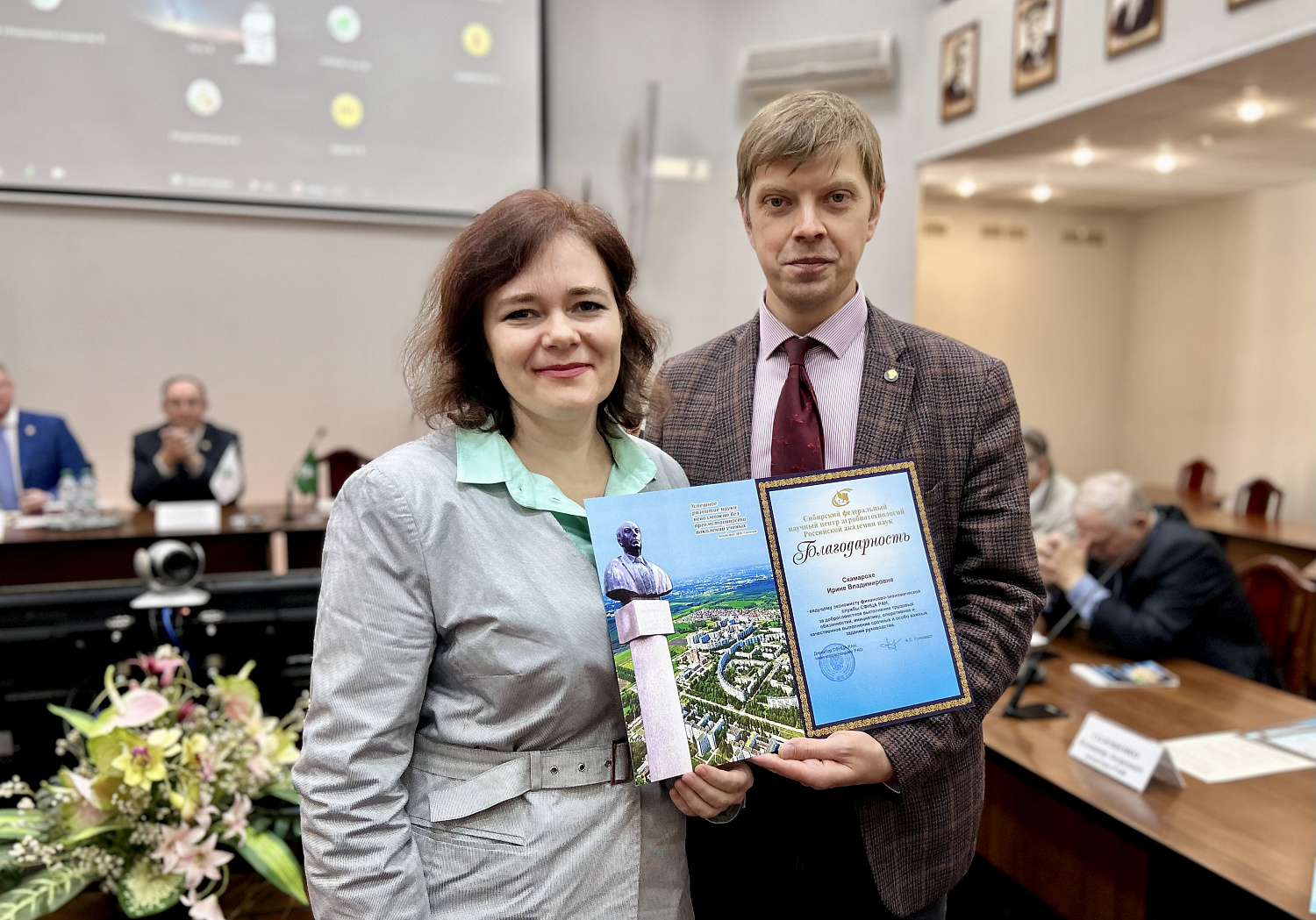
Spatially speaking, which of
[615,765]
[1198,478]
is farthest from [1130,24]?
[1198,478]

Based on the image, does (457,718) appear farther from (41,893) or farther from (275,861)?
(41,893)

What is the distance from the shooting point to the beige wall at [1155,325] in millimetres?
7398

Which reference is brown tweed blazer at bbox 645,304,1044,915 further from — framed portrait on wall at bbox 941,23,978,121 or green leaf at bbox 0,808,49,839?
framed portrait on wall at bbox 941,23,978,121

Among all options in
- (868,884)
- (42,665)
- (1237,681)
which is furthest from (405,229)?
(868,884)

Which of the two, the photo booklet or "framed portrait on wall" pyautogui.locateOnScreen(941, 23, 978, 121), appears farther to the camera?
"framed portrait on wall" pyautogui.locateOnScreen(941, 23, 978, 121)

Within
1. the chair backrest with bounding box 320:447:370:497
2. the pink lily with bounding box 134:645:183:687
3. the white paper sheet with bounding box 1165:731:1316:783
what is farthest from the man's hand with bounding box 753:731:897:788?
the chair backrest with bounding box 320:447:370:497

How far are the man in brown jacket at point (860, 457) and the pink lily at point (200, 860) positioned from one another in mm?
652

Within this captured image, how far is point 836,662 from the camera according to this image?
43.7 inches

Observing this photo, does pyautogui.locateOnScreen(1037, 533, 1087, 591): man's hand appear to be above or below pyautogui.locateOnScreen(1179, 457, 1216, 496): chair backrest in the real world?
above

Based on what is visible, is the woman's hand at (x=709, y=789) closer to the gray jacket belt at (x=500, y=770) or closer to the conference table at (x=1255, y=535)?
the gray jacket belt at (x=500, y=770)

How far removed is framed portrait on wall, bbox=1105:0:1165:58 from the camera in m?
4.04

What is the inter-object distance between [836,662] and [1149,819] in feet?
3.50

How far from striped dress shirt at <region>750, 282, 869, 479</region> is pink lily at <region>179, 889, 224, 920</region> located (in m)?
0.94

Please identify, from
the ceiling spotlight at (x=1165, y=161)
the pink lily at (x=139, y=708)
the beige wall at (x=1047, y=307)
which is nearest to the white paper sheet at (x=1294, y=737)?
the pink lily at (x=139, y=708)
